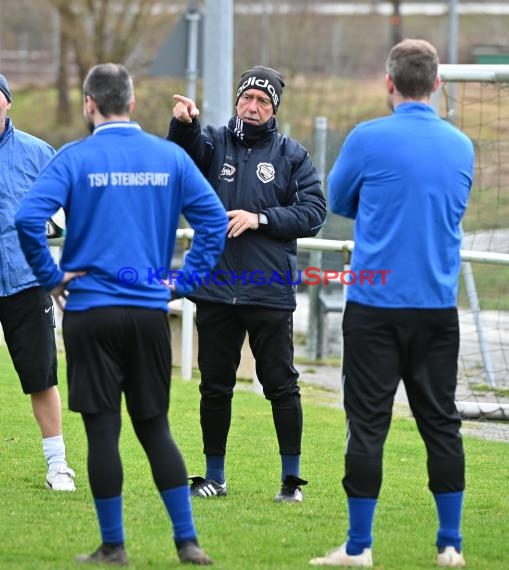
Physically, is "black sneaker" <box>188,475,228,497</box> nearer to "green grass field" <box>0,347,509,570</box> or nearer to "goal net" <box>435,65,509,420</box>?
"green grass field" <box>0,347,509,570</box>

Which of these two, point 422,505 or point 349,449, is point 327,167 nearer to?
point 422,505

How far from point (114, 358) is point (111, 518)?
2.08ft

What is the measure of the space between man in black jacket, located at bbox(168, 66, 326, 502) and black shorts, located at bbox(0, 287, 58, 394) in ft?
2.58

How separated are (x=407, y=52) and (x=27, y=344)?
2618mm

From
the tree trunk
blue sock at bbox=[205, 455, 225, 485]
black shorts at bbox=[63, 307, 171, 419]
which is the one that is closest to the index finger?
black shorts at bbox=[63, 307, 171, 419]

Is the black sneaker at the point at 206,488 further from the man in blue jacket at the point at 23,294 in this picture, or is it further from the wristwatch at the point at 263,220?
the wristwatch at the point at 263,220

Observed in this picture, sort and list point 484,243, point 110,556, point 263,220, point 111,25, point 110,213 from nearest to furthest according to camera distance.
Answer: point 110,213, point 110,556, point 263,220, point 484,243, point 111,25

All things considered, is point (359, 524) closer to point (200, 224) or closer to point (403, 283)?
Result: point (403, 283)

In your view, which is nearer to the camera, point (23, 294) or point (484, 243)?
point (23, 294)

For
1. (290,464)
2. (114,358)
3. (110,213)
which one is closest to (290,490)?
(290,464)

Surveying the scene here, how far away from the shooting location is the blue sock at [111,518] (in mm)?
5043

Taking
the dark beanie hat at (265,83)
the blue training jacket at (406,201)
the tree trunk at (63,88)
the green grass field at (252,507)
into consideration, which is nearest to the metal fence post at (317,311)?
the green grass field at (252,507)

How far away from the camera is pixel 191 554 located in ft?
16.8

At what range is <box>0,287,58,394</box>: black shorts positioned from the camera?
6523 mm
